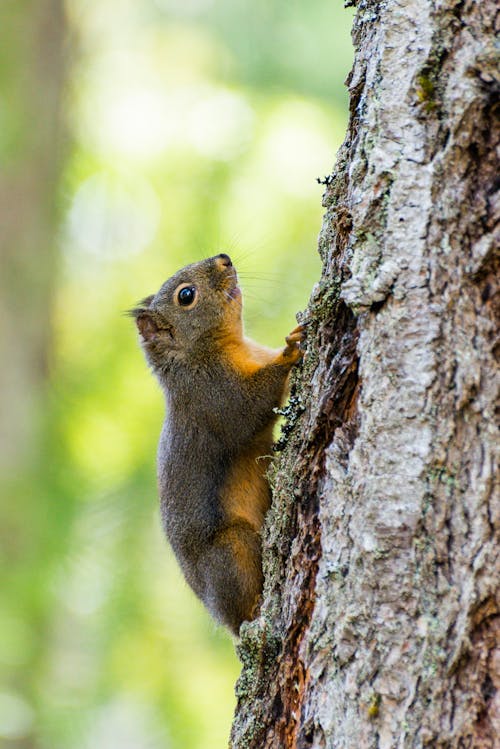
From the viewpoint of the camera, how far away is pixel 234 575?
3064 mm

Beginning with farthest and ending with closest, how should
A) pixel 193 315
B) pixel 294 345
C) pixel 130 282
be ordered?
pixel 130 282 → pixel 193 315 → pixel 294 345

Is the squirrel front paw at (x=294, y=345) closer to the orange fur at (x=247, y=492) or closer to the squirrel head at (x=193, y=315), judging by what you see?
the orange fur at (x=247, y=492)

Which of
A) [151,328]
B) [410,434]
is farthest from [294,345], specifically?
[410,434]

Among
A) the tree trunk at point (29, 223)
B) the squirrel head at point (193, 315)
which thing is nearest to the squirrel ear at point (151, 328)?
the squirrel head at point (193, 315)

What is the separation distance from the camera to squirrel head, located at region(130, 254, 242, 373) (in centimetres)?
376

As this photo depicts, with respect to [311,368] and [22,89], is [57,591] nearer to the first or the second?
[22,89]

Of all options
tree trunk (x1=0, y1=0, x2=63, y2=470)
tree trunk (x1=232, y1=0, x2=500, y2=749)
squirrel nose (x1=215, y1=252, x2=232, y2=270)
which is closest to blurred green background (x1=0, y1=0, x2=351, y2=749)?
tree trunk (x1=0, y1=0, x2=63, y2=470)

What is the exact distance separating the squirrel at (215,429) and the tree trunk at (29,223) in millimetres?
2845

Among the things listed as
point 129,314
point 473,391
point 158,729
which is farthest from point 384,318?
point 158,729

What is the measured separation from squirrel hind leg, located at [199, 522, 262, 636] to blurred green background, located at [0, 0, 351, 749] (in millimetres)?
2127

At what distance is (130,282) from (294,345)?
324 centimetres

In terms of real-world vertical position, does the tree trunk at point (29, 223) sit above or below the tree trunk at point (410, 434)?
above

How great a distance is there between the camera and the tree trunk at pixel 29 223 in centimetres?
649

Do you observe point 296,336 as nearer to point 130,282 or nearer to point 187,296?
point 187,296
